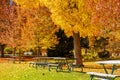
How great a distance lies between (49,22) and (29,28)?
2.63 metres

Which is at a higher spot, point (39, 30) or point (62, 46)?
point (39, 30)

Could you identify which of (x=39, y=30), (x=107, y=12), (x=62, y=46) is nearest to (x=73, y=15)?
(x=107, y=12)

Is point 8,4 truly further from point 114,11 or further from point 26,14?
point 114,11

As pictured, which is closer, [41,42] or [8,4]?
[41,42]

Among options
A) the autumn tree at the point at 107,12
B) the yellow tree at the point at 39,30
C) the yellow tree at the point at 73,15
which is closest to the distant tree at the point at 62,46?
the yellow tree at the point at 39,30

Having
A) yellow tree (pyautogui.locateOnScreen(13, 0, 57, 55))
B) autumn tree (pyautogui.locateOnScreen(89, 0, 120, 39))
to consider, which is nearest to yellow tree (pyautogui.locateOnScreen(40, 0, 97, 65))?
autumn tree (pyautogui.locateOnScreen(89, 0, 120, 39))

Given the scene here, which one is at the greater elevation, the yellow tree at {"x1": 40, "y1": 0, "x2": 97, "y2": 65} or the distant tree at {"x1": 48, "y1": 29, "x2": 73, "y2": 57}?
the yellow tree at {"x1": 40, "y1": 0, "x2": 97, "y2": 65}

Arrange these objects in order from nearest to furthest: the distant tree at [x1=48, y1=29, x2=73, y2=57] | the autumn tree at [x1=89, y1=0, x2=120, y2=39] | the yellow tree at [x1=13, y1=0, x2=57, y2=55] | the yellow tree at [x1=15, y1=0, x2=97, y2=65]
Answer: the autumn tree at [x1=89, y1=0, x2=120, y2=39]
the yellow tree at [x1=15, y1=0, x2=97, y2=65]
the yellow tree at [x1=13, y1=0, x2=57, y2=55]
the distant tree at [x1=48, y1=29, x2=73, y2=57]

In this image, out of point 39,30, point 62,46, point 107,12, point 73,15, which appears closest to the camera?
point 107,12

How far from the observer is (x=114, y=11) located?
22656 millimetres

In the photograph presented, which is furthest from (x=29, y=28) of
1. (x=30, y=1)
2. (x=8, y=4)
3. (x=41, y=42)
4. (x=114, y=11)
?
(x=114, y=11)

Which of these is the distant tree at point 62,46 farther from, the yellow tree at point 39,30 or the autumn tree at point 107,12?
the autumn tree at point 107,12

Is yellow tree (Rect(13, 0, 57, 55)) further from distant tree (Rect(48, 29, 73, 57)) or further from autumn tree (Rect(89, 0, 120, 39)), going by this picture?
autumn tree (Rect(89, 0, 120, 39))

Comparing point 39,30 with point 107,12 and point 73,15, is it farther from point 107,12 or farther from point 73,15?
point 107,12
